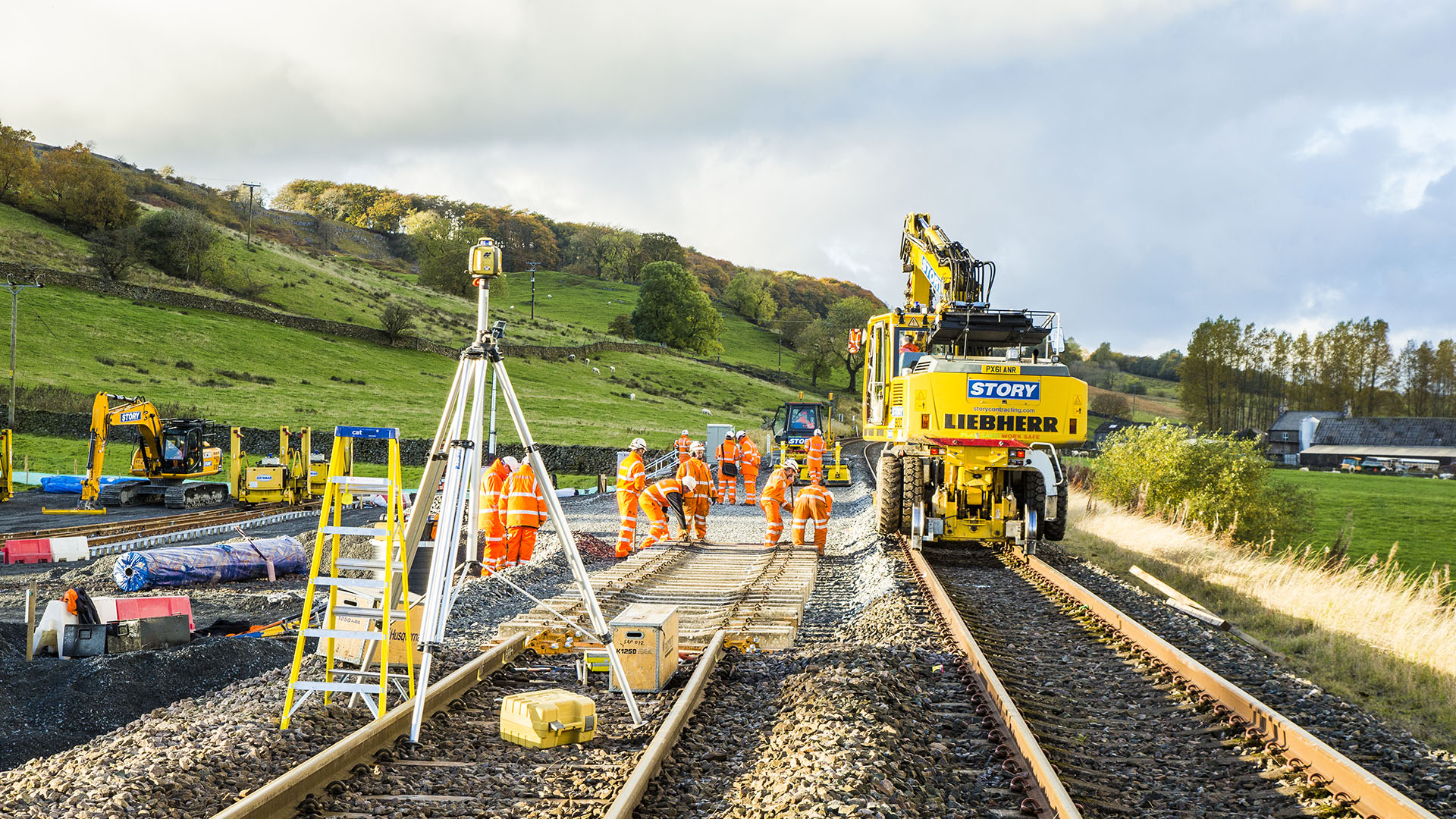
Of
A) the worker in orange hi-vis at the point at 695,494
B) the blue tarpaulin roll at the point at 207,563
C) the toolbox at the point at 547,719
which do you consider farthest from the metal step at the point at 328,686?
the worker in orange hi-vis at the point at 695,494

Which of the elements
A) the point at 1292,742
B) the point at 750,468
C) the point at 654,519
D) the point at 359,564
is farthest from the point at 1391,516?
the point at 359,564

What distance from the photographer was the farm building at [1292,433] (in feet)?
288

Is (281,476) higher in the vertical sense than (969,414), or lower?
lower

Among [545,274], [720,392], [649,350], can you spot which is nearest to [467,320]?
[649,350]

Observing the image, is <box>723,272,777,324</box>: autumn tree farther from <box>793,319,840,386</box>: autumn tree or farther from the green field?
the green field

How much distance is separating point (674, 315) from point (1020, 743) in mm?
95169

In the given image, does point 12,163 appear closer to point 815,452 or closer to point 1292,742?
point 815,452

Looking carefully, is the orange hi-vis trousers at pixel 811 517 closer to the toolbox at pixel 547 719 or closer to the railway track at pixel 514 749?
the railway track at pixel 514 749

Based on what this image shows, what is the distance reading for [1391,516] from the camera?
135 feet

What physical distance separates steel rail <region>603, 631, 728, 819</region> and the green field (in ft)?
71.7

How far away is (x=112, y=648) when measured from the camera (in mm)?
9789

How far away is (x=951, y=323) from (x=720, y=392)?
213 feet

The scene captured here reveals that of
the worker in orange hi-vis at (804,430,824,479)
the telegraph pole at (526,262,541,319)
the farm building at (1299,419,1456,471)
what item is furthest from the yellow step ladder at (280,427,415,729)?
the farm building at (1299,419,1456,471)

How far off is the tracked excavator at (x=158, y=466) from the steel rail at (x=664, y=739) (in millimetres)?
22335
